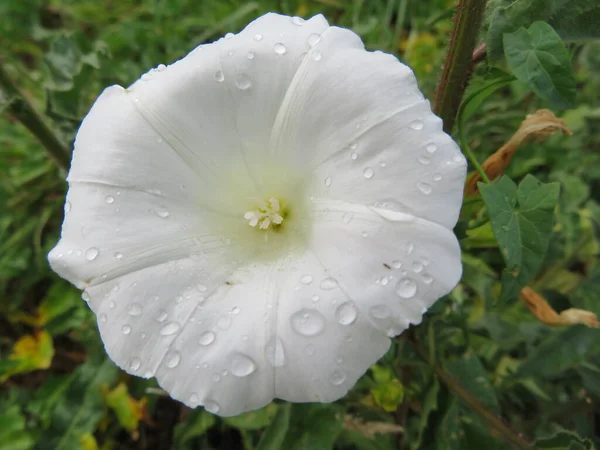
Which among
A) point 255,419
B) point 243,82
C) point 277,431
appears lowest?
point 255,419

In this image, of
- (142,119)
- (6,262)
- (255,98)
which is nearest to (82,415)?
(6,262)

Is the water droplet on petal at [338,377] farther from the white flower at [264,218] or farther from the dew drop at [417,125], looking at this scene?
the dew drop at [417,125]

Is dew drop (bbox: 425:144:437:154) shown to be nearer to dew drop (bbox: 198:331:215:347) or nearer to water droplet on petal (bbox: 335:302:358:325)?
water droplet on petal (bbox: 335:302:358:325)

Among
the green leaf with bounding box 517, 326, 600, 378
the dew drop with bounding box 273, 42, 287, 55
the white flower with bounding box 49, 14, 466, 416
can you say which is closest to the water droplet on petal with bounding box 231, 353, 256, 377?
the white flower with bounding box 49, 14, 466, 416

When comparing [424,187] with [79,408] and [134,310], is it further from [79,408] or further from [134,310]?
[79,408]

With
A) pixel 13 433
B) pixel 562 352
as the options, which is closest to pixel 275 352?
pixel 562 352

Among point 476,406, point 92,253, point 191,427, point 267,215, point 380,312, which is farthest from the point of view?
point 191,427

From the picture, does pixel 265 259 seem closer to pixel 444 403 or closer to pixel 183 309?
pixel 183 309
